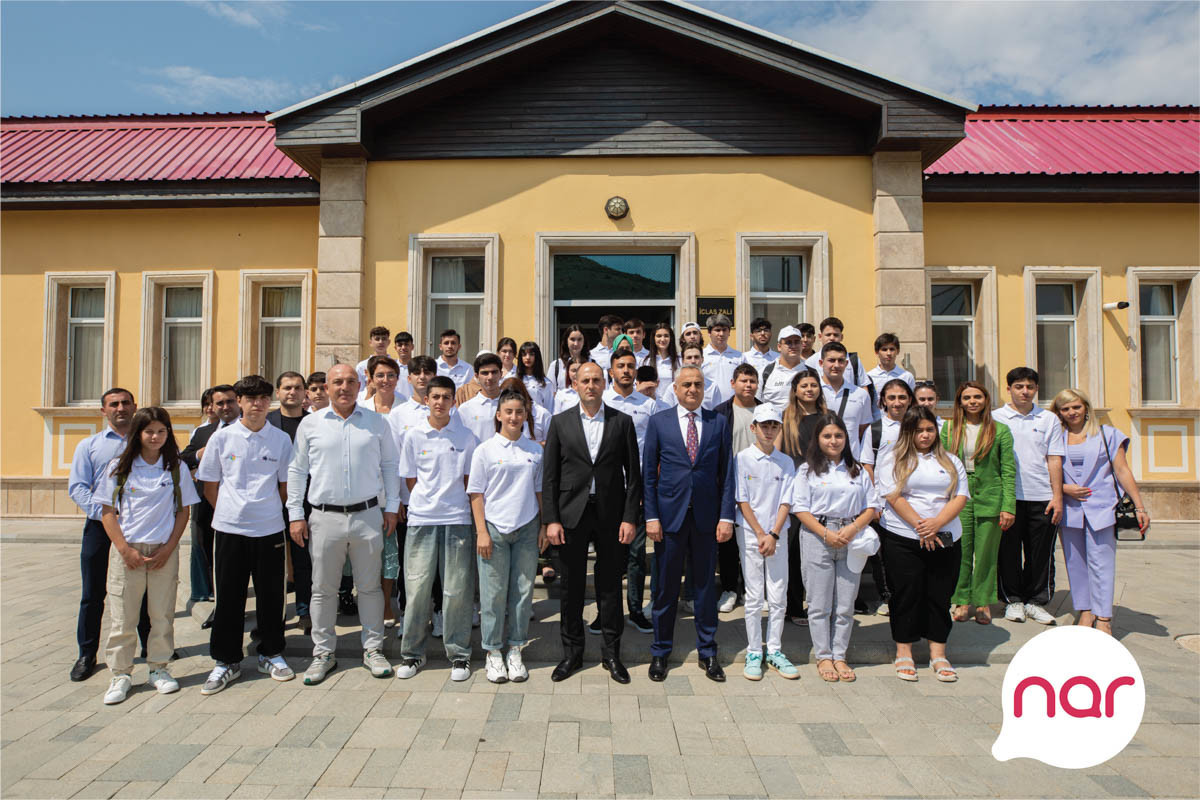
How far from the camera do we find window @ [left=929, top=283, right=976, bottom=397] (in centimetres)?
1027

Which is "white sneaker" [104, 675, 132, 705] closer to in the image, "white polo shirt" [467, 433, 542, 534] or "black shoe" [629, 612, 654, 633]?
"white polo shirt" [467, 433, 542, 534]

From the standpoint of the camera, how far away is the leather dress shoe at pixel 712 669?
14.7 feet

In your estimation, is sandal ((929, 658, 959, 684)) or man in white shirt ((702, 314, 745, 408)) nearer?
sandal ((929, 658, 959, 684))

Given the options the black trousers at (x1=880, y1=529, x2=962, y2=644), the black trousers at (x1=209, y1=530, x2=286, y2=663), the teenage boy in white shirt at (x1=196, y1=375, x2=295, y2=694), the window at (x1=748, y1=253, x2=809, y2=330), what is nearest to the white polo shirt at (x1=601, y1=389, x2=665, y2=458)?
the black trousers at (x1=880, y1=529, x2=962, y2=644)

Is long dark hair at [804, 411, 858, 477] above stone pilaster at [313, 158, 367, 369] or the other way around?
the other way around

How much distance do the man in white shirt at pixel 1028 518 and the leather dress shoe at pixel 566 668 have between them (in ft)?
12.7

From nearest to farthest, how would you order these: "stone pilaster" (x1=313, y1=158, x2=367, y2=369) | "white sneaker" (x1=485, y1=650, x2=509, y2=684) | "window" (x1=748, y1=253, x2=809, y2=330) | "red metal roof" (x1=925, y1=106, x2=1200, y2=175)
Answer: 1. "white sneaker" (x1=485, y1=650, x2=509, y2=684)
2. "stone pilaster" (x1=313, y1=158, x2=367, y2=369)
3. "window" (x1=748, y1=253, x2=809, y2=330)
4. "red metal roof" (x1=925, y1=106, x2=1200, y2=175)

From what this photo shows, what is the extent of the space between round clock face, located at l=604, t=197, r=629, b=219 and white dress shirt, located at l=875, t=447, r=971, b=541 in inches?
226

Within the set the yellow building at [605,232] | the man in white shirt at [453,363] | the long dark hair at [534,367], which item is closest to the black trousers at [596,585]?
the long dark hair at [534,367]

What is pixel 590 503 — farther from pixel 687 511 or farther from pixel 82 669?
pixel 82 669

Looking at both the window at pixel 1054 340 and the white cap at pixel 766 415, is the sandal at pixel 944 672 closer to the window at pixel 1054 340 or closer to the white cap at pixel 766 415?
the white cap at pixel 766 415

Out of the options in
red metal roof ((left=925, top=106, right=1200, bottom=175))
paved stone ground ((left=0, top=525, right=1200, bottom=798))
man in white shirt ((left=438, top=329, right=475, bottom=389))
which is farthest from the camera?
red metal roof ((left=925, top=106, right=1200, bottom=175))

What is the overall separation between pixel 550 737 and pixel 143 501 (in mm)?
3068

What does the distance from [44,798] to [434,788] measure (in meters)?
1.85
